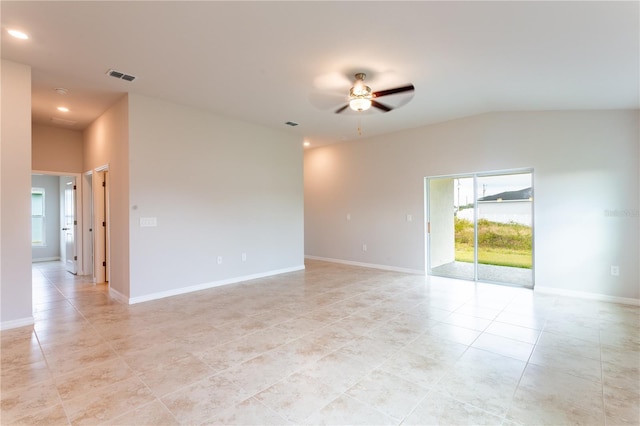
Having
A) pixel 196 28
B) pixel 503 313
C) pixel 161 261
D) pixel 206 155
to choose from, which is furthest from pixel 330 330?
pixel 206 155

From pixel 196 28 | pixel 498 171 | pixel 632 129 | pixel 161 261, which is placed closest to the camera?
pixel 196 28

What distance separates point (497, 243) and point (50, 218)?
1121cm

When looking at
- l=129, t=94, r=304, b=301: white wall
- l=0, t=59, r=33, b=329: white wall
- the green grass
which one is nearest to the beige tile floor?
l=0, t=59, r=33, b=329: white wall

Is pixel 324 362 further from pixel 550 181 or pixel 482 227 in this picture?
pixel 550 181

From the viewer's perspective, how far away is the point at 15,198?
3.46 m

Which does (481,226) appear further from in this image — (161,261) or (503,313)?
(161,261)

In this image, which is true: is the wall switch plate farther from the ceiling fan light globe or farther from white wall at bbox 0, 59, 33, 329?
the ceiling fan light globe

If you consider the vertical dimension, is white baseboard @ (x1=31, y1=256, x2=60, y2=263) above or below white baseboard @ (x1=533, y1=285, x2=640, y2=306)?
above

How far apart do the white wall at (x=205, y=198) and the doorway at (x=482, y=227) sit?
3.06 m

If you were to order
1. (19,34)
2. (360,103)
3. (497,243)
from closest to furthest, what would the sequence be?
1. (19,34)
2. (360,103)
3. (497,243)

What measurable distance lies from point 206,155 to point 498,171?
5158 mm

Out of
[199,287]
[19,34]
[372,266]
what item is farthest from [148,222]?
[372,266]

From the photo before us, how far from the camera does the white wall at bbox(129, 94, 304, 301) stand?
178 inches

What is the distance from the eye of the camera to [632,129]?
167 inches
